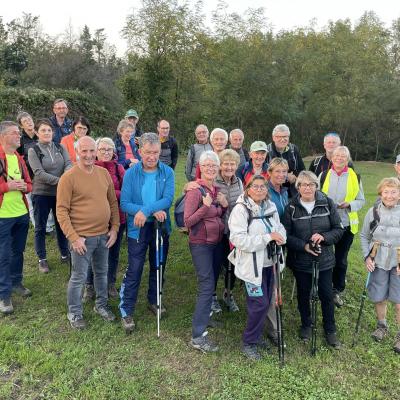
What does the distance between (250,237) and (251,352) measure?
4.54 feet

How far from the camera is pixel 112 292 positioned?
566 centimetres

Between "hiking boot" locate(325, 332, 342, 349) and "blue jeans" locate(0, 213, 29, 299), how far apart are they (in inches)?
164

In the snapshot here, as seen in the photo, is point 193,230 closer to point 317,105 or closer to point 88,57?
point 317,105

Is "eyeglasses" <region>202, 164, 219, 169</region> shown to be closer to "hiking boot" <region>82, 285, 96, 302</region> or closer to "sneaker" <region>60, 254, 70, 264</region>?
"hiking boot" <region>82, 285, 96, 302</region>

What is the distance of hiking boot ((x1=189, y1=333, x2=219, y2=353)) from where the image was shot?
442 centimetres

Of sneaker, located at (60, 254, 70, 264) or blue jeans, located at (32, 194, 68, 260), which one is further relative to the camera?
sneaker, located at (60, 254, 70, 264)

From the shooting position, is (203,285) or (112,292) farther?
(112,292)

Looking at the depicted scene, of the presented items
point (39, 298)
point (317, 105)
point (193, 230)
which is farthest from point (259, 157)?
point (317, 105)

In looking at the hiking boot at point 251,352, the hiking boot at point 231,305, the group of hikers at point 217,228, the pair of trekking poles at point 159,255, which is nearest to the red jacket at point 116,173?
the group of hikers at point 217,228

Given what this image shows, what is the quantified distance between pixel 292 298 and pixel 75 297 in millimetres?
3219

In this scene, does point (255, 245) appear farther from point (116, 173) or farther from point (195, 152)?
point (195, 152)

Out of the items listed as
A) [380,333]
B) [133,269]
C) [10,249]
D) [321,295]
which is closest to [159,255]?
[133,269]

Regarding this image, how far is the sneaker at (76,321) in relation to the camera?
4652 mm

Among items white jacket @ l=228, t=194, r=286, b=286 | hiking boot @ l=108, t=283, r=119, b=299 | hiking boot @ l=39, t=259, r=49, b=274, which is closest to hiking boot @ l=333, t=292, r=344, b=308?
white jacket @ l=228, t=194, r=286, b=286
